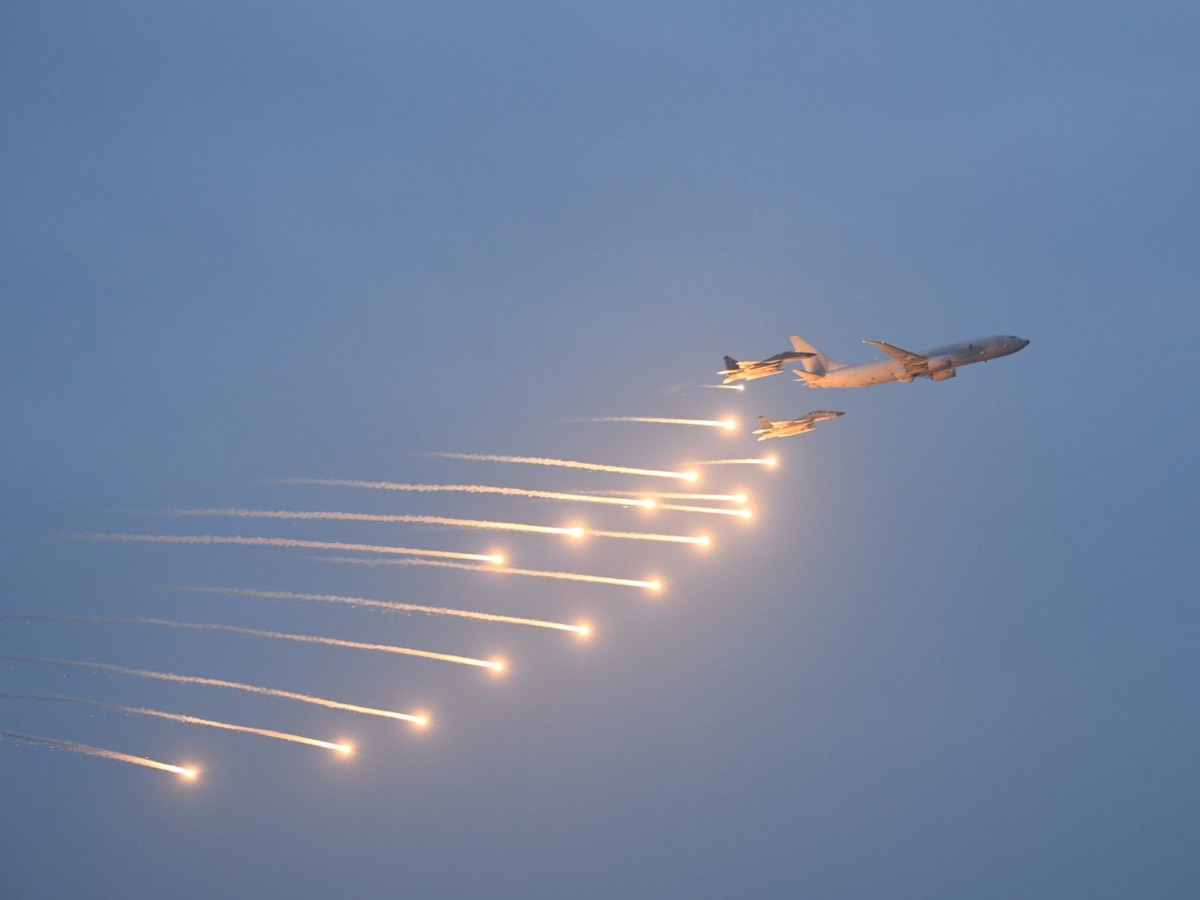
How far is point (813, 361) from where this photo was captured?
258 feet

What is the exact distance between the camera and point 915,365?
72312 mm

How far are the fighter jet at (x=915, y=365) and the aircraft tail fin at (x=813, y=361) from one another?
132 cm

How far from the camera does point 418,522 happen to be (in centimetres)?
7031

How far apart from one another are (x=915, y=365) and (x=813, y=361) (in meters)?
8.28

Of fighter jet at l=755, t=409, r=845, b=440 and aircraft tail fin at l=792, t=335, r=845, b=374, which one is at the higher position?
aircraft tail fin at l=792, t=335, r=845, b=374

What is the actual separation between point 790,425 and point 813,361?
695 centimetres

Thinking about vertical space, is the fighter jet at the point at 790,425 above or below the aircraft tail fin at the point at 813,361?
below

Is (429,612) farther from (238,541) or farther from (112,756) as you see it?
(112,756)

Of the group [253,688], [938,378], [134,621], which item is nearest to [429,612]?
[253,688]

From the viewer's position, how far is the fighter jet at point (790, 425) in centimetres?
7350

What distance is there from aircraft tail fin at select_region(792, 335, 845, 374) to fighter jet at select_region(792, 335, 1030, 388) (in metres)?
1.32

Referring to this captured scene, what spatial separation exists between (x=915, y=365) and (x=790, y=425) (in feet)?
28.3

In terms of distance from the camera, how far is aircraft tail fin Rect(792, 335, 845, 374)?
78.2 m

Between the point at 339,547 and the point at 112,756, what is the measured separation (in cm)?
1622
